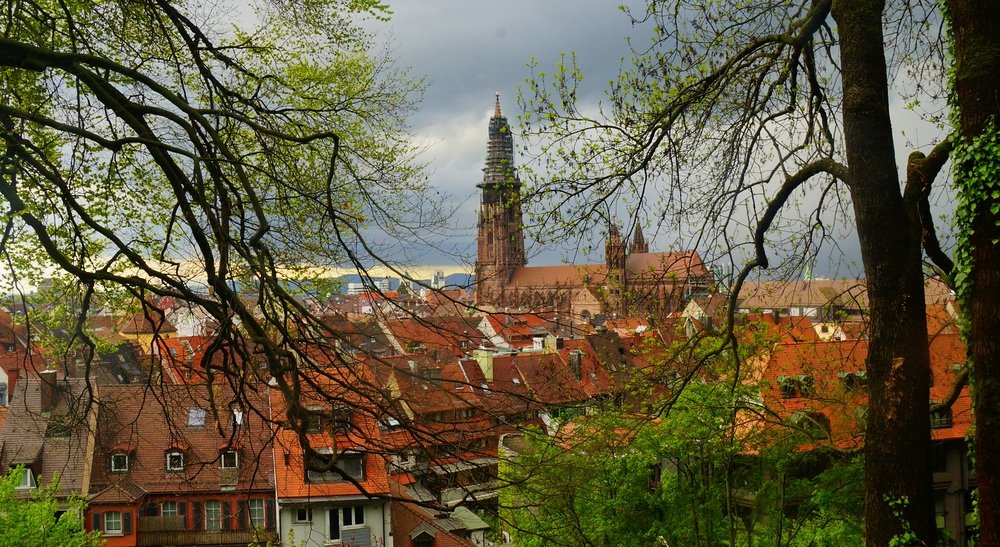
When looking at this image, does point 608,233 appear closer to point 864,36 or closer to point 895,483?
point 864,36

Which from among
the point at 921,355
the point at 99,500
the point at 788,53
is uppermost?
the point at 788,53

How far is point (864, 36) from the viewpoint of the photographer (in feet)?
14.6

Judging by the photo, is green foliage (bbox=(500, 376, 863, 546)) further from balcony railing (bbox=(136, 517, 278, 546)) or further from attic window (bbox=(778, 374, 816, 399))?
balcony railing (bbox=(136, 517, 278, 546))

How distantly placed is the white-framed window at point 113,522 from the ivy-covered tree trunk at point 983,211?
67.0 ft

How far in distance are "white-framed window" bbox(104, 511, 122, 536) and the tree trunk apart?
19.9m

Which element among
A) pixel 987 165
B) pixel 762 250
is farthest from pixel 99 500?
pixel 987 165

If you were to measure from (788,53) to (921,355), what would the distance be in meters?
2.42

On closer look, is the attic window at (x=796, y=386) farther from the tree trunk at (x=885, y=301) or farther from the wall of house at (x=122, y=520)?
the wall of house at (x=122, y=520)

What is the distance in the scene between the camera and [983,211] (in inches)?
156

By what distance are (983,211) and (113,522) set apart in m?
20.9

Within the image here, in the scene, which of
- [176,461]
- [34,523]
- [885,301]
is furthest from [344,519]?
[885,301]

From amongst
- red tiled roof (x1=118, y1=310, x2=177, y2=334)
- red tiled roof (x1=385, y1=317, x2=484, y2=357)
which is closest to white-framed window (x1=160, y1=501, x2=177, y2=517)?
red tiled roof (x1=118, y1=310, x2=177, y2=334)

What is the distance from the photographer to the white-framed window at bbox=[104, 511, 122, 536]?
791 inches

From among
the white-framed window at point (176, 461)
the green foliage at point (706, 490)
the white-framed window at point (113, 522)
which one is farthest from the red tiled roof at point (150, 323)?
the white-framed window at point (113, 522)
